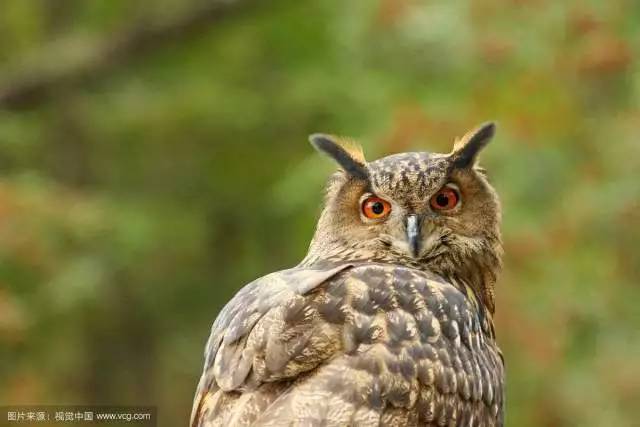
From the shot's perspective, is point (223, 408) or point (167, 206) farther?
point (167, 206)

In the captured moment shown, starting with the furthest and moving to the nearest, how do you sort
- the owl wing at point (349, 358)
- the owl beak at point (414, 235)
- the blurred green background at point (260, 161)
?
the blurred green background at point (260, 161) → the owl beak at point (414, 235) → the owl wing at point (349, 358)

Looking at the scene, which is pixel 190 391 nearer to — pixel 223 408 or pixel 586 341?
pixel 586 341

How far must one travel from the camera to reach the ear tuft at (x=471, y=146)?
514 cm

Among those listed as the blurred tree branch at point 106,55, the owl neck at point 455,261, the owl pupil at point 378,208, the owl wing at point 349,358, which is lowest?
the owl wing at point 349,358

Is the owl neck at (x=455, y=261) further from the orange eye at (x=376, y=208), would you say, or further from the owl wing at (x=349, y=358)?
the owl wing at (x=349, y=358)

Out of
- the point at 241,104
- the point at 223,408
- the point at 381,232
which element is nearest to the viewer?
the point at 223,408

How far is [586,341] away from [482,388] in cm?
481

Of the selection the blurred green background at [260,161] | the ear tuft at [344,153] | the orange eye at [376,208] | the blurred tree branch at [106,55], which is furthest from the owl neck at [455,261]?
the blurred tree branch at [106,55]

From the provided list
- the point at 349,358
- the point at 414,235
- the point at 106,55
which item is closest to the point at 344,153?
the point at 414,235

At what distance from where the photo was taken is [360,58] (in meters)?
10.1

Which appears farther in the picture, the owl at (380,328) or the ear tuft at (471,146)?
the ear tuft at (471,146)

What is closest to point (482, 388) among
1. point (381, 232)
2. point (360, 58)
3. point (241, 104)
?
point (381, 232)

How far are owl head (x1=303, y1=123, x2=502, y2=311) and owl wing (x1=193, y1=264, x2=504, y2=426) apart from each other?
1.85ft

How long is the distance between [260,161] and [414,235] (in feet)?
26.6
